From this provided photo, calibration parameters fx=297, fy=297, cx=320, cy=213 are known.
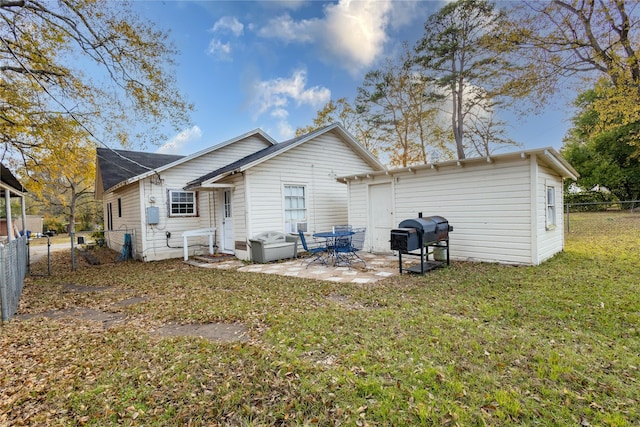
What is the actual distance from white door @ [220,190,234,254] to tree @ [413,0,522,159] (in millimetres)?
12984

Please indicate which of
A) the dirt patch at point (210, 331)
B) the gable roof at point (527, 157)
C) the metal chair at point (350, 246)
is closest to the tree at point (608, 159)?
the gable roof at point (527, 157)

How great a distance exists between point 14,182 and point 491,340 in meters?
13.5

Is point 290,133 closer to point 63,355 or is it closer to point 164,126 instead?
point 164,126

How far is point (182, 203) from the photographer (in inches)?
425

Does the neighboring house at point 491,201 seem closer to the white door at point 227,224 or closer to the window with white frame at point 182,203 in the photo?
the white door at point 227,224

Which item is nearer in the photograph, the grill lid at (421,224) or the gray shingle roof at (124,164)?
the grill lid at (421,224)

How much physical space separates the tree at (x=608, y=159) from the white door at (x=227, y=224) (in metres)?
24.5

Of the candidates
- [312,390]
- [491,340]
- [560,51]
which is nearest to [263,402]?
[312,390]

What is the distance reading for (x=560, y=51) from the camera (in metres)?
8.56

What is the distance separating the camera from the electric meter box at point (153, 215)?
988 cm

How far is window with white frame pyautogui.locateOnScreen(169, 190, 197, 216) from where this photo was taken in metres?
10.6

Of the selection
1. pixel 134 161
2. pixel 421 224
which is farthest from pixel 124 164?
pixel 421 224

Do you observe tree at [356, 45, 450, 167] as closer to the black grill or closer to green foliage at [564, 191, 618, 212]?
the black grill

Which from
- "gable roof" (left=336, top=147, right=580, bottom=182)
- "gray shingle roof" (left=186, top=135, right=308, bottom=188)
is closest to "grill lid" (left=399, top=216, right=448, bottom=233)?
"gable roof" (left=336, top=147, right=580, bottom=182)
